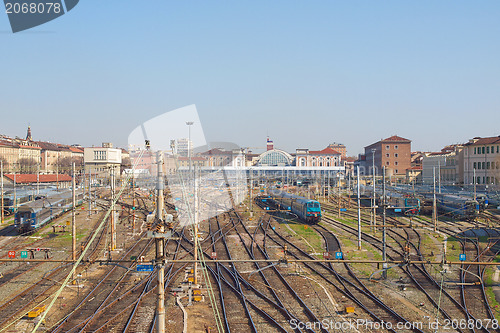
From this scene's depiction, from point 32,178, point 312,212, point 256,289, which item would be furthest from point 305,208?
point 32,178

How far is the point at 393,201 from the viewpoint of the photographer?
4378 centimetres

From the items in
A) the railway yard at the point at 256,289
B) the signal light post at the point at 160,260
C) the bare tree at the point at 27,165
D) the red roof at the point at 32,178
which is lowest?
the railway yard at the point at 256,289

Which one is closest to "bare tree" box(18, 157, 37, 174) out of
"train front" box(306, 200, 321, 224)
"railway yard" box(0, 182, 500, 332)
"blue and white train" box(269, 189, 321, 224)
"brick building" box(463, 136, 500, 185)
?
"blue and white train" box(269, 189, 321, 224)

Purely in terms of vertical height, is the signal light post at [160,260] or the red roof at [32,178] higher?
the red roof at [32,178]

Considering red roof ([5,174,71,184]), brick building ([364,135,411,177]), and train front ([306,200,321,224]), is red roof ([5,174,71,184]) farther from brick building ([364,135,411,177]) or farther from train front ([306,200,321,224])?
brick building ([364,135,411,177])

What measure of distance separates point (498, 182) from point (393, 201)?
68.3ft

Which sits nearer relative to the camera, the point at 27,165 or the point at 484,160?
the point at 484,160

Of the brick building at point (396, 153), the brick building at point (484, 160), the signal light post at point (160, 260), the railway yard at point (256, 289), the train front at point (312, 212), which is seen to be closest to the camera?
the signal light post at point (160, 260)

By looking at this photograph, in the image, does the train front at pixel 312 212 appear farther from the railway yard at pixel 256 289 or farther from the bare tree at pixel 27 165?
the bare tree at pixel 27 165

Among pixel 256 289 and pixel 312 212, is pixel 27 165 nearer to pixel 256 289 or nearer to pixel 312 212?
pixel 312 212

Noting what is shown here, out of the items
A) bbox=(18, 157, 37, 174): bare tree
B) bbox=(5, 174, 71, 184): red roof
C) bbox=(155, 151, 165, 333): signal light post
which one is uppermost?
bbox=(18, 157, 37, 174): bare tree

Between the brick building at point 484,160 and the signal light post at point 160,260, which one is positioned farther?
the brick building at point 484,160

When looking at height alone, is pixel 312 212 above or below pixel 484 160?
below

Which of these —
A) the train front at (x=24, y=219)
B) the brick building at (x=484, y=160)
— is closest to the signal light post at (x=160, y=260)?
the train front at (x=24, y=219)
